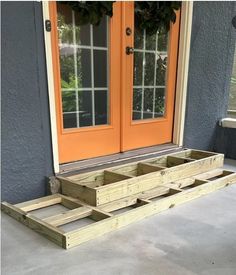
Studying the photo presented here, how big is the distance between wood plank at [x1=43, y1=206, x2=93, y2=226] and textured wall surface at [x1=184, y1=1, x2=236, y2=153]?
1879mm

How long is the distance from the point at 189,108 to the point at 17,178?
7.04 ft

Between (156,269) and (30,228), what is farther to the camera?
(30,228)

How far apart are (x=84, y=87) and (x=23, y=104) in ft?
2.08

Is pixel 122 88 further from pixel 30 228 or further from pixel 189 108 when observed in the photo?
pixel 30 228

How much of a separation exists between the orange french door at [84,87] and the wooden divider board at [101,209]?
0.52m

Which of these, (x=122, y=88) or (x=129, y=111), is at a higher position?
(x=122, y=88)

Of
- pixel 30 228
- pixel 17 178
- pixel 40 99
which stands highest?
pixel 40 99

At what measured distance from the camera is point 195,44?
325 centimetres

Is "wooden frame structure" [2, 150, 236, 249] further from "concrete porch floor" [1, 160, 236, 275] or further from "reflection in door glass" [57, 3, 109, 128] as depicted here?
"reflection in door glass" [57, 3, 109, 128]

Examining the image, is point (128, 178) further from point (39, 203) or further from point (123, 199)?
point (39, 203)

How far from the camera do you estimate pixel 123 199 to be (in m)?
2.09

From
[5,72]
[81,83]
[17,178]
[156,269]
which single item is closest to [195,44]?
[81,83]

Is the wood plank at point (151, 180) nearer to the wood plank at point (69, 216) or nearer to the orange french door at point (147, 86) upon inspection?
the wood plank at point (69, 216)

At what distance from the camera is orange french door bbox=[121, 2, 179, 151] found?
274 cm
